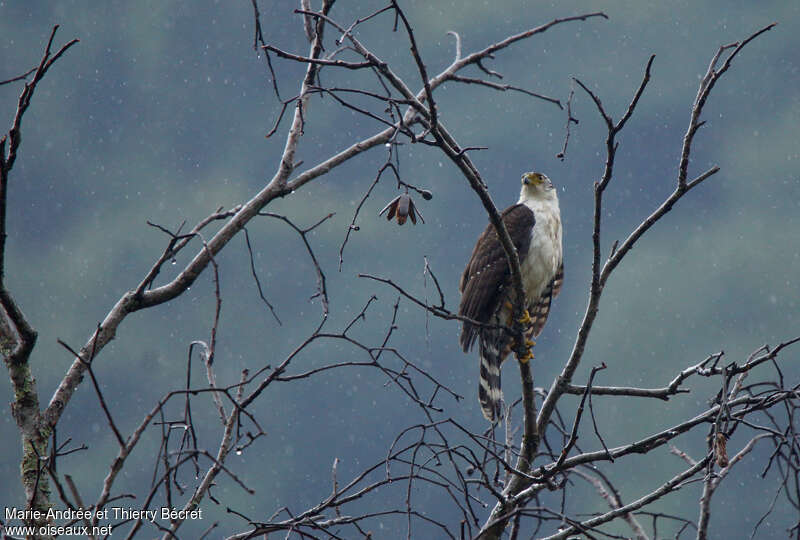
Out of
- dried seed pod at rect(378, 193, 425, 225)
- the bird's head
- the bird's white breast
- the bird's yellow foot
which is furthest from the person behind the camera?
the bird's head

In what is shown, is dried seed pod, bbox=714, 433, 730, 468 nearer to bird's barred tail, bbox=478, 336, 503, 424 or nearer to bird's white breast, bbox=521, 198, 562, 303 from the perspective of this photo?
bird's barred tail, bbox=478, 336, 503, 424

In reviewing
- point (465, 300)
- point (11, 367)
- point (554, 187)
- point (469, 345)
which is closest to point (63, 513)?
point (11, 367)

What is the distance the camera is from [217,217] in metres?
3.54

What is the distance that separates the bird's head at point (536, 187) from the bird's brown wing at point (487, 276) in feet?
1.16

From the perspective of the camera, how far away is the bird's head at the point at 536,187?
569 cm

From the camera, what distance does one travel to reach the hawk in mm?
4867

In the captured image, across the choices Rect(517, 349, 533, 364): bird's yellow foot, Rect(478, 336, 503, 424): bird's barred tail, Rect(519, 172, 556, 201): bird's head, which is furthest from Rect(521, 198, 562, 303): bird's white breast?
Rect(517, 349, 533, 364): bird's yellow foot

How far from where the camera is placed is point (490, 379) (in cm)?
486

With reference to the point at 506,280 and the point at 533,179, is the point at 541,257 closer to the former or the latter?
the point at 506,280

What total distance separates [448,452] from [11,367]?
1.40 meters

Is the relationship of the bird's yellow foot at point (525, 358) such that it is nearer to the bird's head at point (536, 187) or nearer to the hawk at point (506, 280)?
the hawk at point (506, 280)

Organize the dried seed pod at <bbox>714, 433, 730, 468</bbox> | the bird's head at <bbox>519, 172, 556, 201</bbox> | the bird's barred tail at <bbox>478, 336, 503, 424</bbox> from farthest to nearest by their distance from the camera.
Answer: the bird's head at <bbox>519, 172, 556, 201</bbox> < the bird's barred tail at <bbox>478, 336, 503, 424</bbox> < the dried seed pod at <bbox>714, 433, 730, 468</bbox>

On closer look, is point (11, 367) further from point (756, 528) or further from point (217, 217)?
point (756, 528)

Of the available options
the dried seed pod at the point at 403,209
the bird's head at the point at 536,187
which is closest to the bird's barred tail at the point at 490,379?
the bird's head at the point at 536,187
